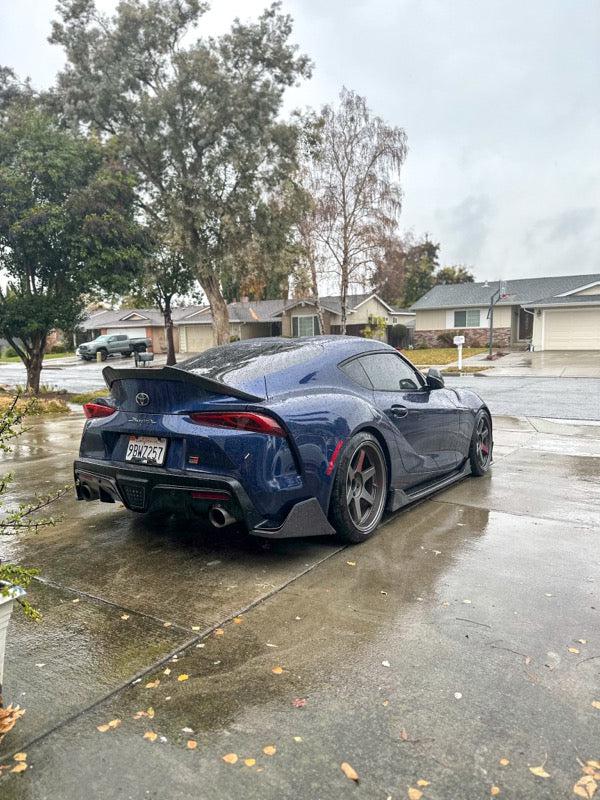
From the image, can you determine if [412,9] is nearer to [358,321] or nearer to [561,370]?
[561,370]

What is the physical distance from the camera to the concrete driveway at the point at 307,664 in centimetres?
201

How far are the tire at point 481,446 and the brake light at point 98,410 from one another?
3492mm

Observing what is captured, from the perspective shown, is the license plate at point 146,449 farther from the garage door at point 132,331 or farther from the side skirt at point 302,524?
the garage door at point 132,331

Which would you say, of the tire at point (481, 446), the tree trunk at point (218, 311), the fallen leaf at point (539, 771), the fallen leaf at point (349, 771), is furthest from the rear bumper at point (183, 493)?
the tree trunk at point (218, 311)

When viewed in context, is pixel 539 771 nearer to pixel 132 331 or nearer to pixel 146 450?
pixel 146 450

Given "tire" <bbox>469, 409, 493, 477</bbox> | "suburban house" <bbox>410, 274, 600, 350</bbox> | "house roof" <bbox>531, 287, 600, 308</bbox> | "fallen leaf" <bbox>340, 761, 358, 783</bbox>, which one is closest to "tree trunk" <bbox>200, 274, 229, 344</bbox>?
"suburban house" <bbox>410, 274, 600, 350</bbox>

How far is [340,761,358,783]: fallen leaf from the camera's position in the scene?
→ 6.43ft

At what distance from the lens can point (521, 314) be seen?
40031 mm

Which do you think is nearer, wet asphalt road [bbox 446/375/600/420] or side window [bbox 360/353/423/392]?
side window [bbox 360/353/423/392]

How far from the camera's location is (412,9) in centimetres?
1153

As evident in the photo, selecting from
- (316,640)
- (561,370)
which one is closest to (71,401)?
(316,640)

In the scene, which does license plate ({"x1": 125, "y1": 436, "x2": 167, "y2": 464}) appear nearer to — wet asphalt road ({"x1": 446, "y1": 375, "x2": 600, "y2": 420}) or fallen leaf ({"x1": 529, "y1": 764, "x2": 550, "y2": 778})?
fallen leaf ({"x1": 529, "y1": 764, "x2": 550, "y2": 778})

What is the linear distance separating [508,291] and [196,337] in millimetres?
24066

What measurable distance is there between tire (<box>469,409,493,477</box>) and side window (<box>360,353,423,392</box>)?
43.7 inches
